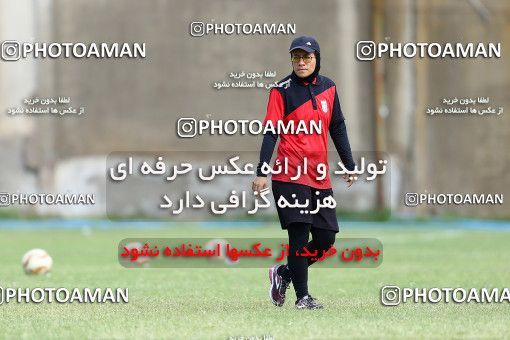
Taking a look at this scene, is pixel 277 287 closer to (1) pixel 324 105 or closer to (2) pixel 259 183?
(2) pixel 259 183

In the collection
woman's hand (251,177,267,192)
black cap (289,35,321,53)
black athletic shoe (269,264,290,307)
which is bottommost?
black athletic shoe (269,264,290,307)

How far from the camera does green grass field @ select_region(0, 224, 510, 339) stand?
717cm

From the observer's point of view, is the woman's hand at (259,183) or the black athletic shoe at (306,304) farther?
the black athletic shoe at (306,304)

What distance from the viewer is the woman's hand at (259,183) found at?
7760 millimetres

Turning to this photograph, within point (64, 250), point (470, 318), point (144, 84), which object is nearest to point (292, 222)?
point (470, 318)

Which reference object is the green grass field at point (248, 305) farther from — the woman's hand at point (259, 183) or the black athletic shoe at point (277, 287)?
the woman's hand at point (259, 183)

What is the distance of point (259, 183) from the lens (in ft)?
25.6

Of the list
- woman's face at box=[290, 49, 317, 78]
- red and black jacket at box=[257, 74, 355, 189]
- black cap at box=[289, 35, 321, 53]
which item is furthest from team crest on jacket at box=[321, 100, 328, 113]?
black cap at box=[289, 35, 321, 53]

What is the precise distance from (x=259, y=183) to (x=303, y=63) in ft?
2.87

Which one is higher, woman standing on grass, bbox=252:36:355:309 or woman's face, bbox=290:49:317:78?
woman's face, bbox=290:49:317:78

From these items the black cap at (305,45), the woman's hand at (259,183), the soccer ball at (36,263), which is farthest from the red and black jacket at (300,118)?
the soccer ball at (36,263)

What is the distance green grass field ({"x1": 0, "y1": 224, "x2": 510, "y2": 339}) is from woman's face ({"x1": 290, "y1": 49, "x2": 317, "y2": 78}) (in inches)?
63.4

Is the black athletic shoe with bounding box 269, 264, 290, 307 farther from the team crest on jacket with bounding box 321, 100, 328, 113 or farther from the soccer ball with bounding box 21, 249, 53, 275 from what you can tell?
the soccer ball with bounding box 21, 249, 53, 275

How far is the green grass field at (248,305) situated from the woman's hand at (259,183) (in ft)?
2.76
